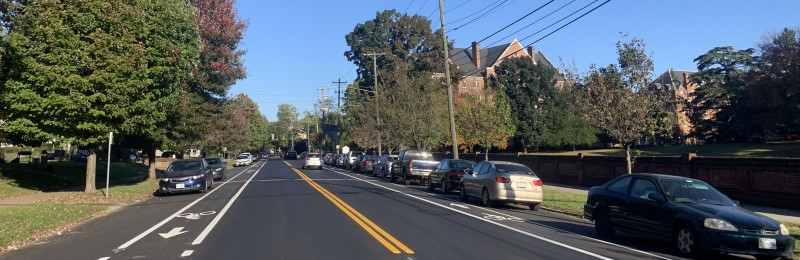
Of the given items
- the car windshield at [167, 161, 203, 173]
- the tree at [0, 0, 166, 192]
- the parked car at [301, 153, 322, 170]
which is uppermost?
the tree at [0, 0, 166, 192]

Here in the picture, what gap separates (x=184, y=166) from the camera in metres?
24.9

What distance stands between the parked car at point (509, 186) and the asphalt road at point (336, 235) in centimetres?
48

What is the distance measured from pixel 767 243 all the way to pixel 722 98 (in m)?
55.2

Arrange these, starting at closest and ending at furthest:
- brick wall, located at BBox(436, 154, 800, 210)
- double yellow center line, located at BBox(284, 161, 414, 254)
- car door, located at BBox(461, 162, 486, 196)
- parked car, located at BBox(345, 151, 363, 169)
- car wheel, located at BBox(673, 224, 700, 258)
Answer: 1. car wheel, located at BBox(673, 224, 700, 258)
2. double yellow center line, located at BBox(284, 161, 414, 254)
3. brick wall, located at BBox(436, 154, 800, 210)
4. car door, located at BBox(461, 162, 486, 196)
5. parked car, located at BBox(345, 151, 363, 169)

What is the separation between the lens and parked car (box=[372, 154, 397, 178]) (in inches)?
1441

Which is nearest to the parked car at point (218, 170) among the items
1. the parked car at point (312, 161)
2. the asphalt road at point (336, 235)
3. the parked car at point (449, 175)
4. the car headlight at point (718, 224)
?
the parked car at point (449, 175)

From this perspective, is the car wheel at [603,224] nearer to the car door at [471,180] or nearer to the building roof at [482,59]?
Answer: the car door at [471,180]

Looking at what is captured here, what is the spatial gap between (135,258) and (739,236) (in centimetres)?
921

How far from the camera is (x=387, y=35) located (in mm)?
74438

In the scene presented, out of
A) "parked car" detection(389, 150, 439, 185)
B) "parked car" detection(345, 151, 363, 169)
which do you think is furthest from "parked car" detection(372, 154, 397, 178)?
"parked car" detection(345, 151, 363, 169)

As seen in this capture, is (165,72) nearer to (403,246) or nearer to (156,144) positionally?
(156,144)

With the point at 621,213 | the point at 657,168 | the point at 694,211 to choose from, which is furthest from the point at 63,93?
the point at 657,168

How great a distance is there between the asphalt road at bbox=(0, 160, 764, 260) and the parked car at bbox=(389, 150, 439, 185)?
10450 millimetres

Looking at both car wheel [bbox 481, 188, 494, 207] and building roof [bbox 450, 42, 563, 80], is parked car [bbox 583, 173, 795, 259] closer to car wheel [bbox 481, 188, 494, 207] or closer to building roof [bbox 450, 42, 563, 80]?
car wheel [bbox 481, 188, 494, 207]
